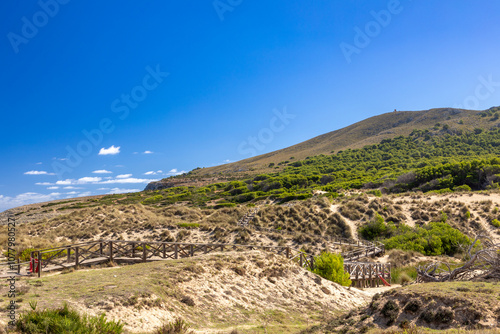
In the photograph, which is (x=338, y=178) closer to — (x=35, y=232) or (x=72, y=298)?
(x=35, y=232)

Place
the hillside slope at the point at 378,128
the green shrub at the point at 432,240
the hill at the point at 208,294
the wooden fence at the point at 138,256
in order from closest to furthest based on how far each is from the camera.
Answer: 1. the hill at the point at 208,294
2. the wooden fence at the point at 138,256
3. the green shrub at the point at 432,240
4. the hillside slope at the point at 378,128

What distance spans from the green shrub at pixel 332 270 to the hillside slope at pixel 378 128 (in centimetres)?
8172

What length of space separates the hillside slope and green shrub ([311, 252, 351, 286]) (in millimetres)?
81724

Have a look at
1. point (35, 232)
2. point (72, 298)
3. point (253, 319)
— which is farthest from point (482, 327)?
point (35, 232)

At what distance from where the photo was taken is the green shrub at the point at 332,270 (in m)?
18.2

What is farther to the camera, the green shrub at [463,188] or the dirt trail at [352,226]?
the green shrub at [463,188]

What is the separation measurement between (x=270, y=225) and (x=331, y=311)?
82.2 ft

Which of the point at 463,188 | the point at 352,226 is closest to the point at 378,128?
the point at 463,188

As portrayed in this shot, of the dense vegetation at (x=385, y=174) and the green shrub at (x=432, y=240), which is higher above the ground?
the dense vegetation at (x=385, y=174)

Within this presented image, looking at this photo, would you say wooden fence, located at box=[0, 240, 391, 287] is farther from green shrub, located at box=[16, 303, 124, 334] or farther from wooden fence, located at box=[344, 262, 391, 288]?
green shrub, located at box=[16, 303, 124, 334]

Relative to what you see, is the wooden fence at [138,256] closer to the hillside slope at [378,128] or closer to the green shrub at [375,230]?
the green shrub at [375,230]

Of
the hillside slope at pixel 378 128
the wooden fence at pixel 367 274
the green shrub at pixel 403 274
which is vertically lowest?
the green shrub at pixel 403 274

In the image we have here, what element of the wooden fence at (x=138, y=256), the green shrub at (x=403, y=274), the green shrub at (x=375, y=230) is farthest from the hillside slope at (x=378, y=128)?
the wooden fence at (x=138, y=256)

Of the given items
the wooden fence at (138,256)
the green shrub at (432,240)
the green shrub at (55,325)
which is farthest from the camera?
the green shrub at (432,240)
